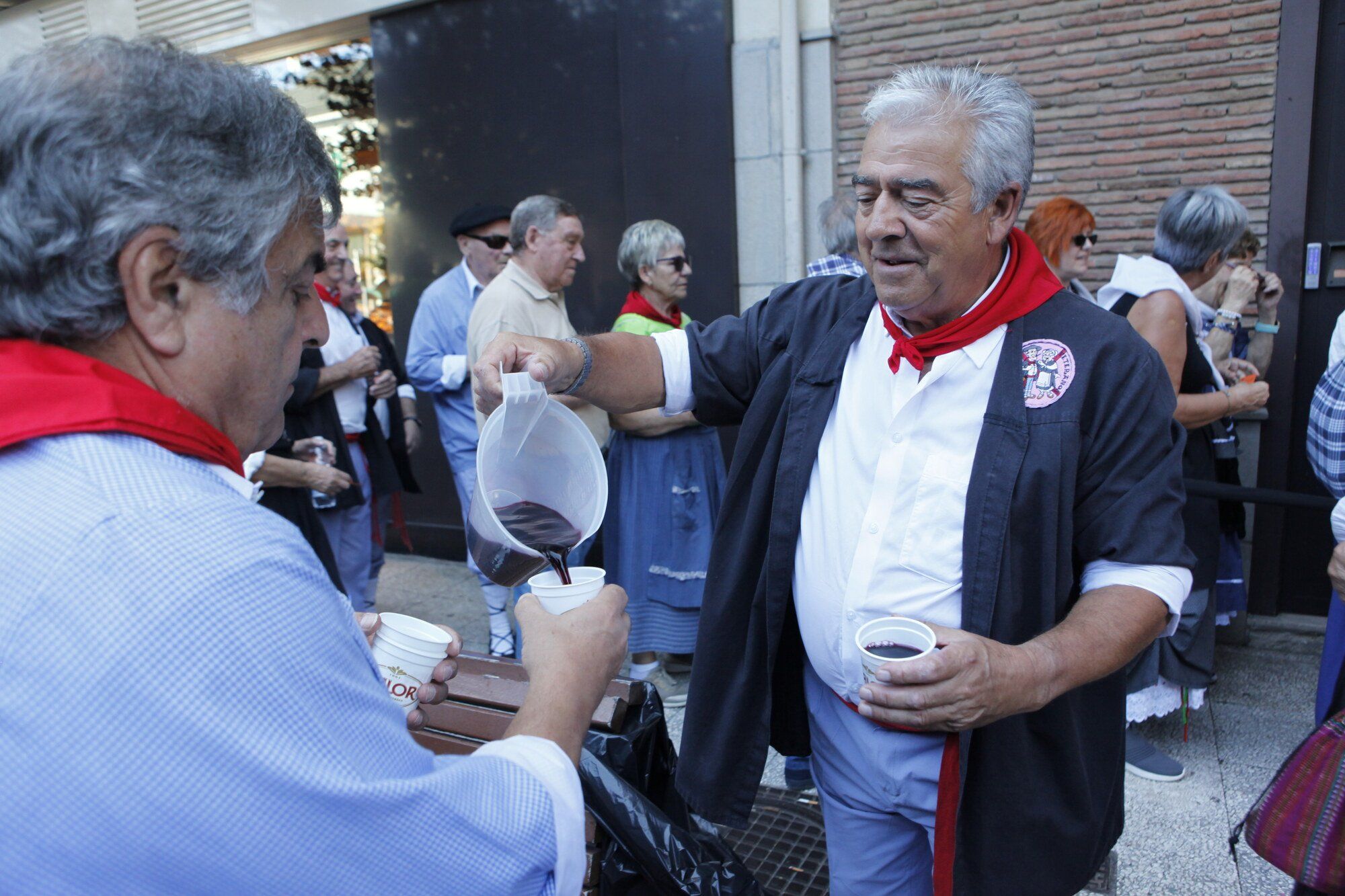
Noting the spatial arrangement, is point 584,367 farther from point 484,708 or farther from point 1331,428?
point 1331,428

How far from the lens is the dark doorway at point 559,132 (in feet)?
A: 17.7

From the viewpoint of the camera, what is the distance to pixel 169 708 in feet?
2.53

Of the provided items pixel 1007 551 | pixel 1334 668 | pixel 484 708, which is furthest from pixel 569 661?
pixel 1334 668

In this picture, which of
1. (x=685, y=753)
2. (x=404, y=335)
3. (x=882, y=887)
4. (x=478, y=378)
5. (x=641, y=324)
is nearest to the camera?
(x=478, y=378)

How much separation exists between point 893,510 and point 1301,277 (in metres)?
3.88

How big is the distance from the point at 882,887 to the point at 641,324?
2751mm

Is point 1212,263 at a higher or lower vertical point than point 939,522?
higher

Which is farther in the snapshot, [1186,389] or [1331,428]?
[1186,389]

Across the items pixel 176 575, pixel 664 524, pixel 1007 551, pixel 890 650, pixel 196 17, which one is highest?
pixel 196 17

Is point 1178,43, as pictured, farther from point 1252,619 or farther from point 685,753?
point 685,753

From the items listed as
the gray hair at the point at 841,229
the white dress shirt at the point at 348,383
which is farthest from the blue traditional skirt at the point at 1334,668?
the white dress shirt at the point at 348,383

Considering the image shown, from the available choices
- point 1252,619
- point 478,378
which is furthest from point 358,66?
point 1252,619

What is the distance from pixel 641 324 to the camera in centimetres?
418

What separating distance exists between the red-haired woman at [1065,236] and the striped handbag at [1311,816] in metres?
2.63
